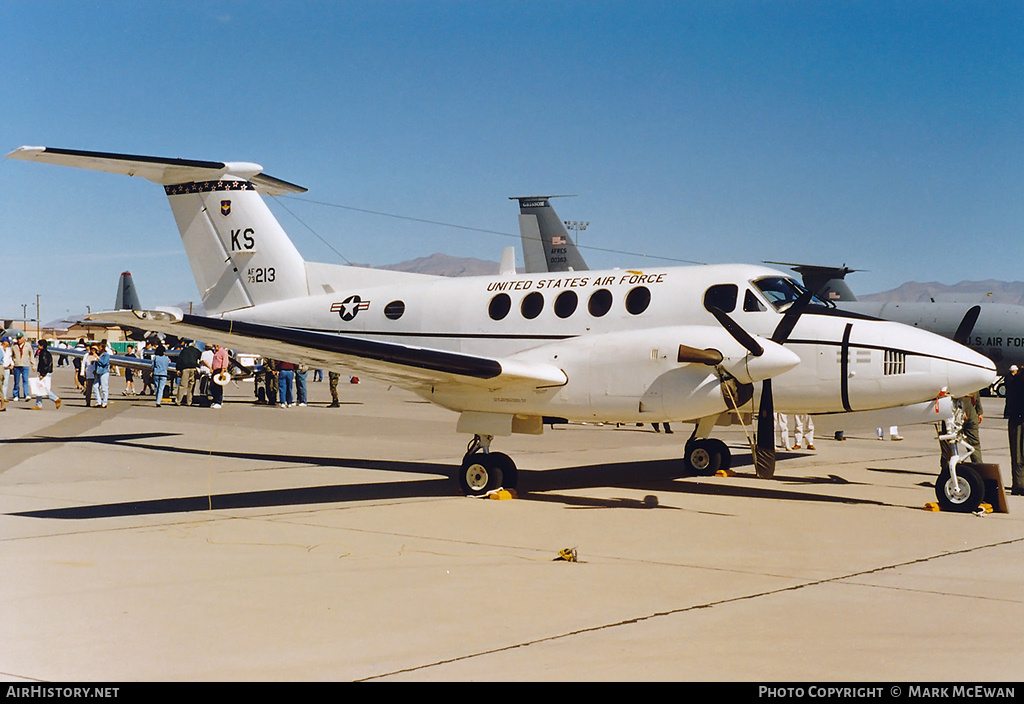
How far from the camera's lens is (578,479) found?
14.1 meters

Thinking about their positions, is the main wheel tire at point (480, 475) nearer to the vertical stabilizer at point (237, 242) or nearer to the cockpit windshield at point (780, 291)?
the cockpit windshield at point (780, 291)

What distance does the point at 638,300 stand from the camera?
1230cm

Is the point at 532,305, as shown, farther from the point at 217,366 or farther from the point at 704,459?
the point at 217,366

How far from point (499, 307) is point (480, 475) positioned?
244 centimetres

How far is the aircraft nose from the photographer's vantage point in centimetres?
1080

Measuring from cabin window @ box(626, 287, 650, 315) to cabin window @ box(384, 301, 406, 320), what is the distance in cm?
353

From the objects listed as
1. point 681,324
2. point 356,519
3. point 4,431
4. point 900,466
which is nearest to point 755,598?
point 356,519

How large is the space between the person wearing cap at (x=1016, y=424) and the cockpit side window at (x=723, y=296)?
4235mm

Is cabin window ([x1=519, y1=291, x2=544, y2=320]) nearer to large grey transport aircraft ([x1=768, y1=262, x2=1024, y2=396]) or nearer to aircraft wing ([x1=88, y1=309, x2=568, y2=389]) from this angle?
aircraft wing ([x1=88, y1=309, x2=568, y2=389])

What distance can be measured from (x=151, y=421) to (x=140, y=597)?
18323mm

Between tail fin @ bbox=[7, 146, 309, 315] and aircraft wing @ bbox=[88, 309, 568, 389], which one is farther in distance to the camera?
tail fin @ bbox=[7, 146, 309, 315]

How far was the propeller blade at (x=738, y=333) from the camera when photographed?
10884 mm

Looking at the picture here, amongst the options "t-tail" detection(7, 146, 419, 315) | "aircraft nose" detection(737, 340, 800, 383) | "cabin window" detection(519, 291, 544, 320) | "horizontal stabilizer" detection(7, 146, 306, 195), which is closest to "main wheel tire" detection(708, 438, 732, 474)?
"cabin window" detection(519, 291, 544, 320)

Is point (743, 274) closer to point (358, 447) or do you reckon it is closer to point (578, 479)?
point (578, 479)
